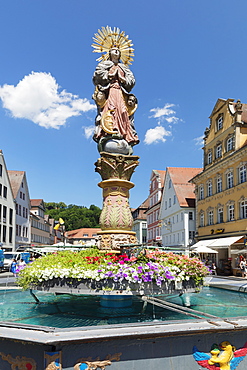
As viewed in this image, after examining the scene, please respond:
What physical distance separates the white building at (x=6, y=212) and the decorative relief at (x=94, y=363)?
145 ft

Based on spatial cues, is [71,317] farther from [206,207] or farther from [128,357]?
[206,207]

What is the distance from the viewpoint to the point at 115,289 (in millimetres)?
5309

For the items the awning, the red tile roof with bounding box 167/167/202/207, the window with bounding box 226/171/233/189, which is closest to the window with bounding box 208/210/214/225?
the awning

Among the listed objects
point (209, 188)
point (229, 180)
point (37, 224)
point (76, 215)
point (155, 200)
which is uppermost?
point (76, 215)

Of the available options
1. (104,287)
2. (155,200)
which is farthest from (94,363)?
(155,200)

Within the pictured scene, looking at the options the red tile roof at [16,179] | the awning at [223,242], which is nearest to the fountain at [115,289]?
the awning at [223,242]

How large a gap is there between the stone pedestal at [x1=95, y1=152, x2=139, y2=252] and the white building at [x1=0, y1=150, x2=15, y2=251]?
3933cm

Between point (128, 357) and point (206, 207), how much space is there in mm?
35491

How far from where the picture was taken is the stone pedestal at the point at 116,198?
860 centimetres

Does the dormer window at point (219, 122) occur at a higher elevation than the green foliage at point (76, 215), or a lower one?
higher

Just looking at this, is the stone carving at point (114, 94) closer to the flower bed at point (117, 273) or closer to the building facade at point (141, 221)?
the flower bed at point (117, 273)

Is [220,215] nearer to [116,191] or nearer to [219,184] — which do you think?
[219,184]

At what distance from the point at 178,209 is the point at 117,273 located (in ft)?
133

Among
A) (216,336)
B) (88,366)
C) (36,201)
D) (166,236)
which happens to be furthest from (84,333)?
(36,201)
